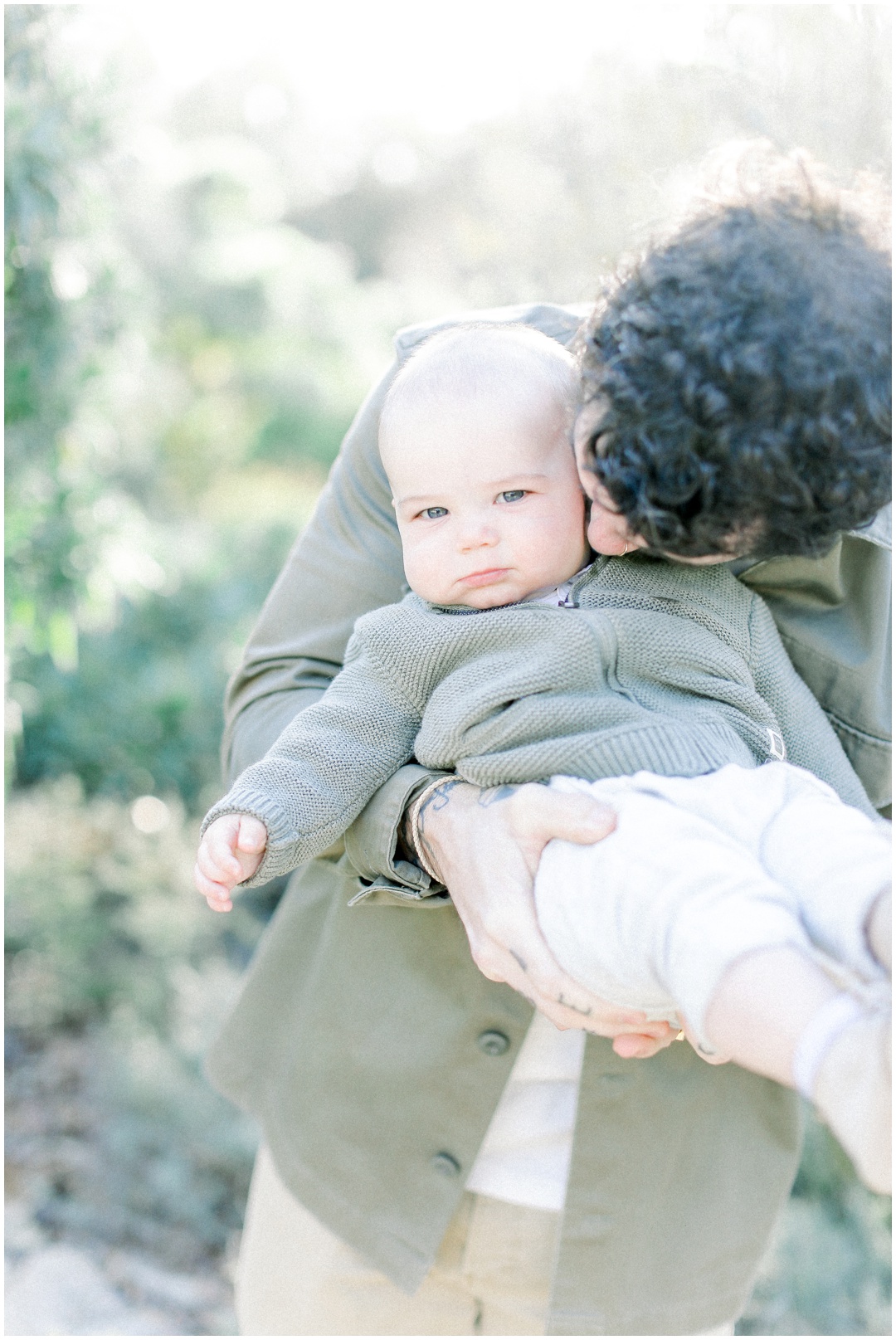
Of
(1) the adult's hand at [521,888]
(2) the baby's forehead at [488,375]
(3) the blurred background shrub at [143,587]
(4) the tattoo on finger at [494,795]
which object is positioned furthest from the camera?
(3) the blurred background shrub at [143,587]

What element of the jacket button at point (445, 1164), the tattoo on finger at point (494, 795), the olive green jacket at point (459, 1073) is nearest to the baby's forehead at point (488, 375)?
the olive green jacket at point (459, 1073)

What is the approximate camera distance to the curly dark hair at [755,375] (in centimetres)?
110

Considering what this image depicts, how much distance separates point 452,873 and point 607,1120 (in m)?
0.46

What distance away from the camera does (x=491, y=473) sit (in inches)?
54.6

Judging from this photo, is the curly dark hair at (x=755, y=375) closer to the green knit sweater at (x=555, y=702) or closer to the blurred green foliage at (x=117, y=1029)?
the green knit sweater at (x=555, y=702)

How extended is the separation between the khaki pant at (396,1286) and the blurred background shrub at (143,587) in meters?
1.31

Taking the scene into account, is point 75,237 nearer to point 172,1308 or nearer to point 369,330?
point 172,1308

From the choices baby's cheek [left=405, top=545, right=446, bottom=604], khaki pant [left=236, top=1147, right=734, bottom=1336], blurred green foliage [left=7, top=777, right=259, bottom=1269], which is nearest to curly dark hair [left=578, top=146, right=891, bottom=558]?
baby's cheek [left=405, top=545, right=446, bottom=604]

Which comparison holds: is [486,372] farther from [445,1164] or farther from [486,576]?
[445,1164]

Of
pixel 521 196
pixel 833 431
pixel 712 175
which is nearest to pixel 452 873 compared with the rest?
pixel 833 431

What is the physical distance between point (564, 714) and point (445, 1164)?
2.31 ft

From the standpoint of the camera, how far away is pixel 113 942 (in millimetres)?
4266

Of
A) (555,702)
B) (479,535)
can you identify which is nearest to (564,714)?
(555,702)

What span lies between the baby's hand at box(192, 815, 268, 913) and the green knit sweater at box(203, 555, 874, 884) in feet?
0.04
